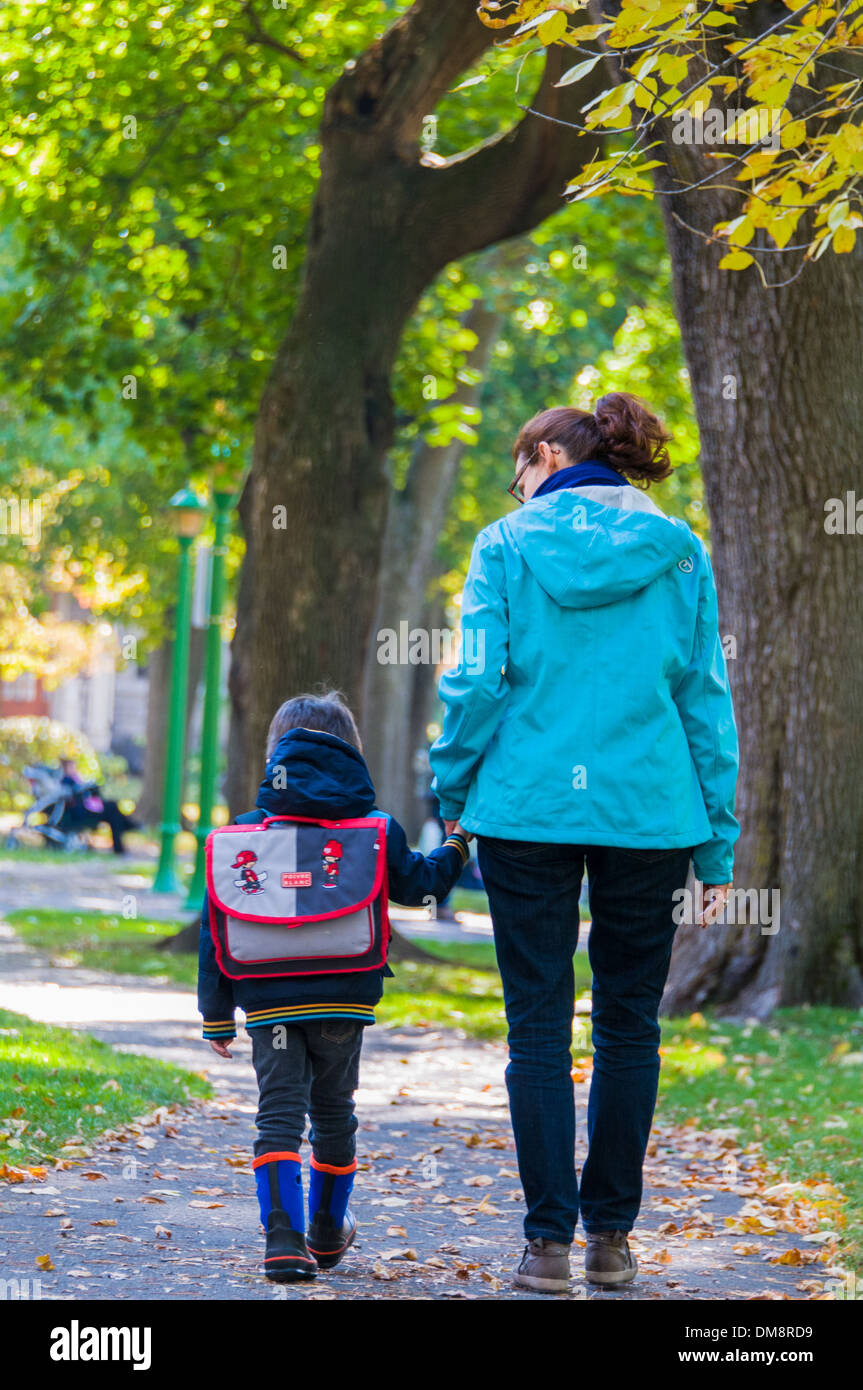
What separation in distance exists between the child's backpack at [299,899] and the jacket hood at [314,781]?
50 mm

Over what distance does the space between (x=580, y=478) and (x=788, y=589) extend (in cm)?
507

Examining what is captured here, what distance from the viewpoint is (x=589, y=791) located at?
389 centimetres

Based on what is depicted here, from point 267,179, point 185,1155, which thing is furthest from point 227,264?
point 185,1155

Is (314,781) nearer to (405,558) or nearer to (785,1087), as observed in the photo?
(785,1087)

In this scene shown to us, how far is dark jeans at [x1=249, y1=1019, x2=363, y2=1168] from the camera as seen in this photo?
4.02 meters

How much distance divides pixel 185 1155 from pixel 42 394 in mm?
9892

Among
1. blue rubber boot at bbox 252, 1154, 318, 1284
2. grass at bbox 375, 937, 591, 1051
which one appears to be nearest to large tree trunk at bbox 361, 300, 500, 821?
grass at bbox 375, 937, 591, 1051

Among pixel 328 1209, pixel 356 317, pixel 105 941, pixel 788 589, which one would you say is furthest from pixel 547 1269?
pixel 105 941

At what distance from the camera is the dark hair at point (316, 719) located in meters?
4.28

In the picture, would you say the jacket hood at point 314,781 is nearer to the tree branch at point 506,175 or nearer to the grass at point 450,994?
the grass at point 450,994

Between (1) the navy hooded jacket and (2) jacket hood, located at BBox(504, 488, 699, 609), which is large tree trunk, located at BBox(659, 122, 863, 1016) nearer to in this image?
(2) jacket hood, located at BBox(504, 488, 699, 609)

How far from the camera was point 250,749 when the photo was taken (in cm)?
1119
